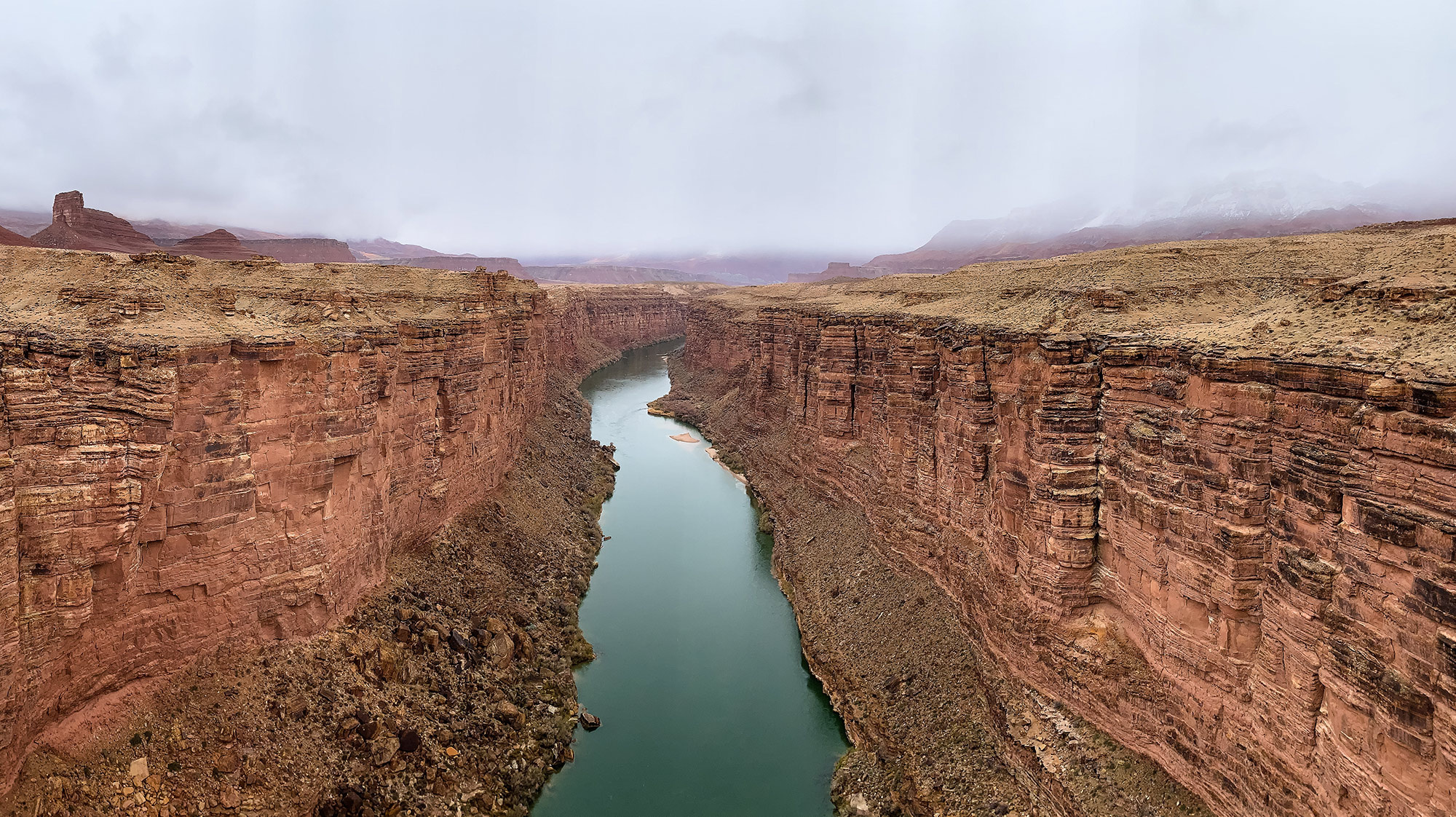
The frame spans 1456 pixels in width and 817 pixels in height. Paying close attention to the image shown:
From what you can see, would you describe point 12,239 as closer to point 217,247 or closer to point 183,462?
point 217,247

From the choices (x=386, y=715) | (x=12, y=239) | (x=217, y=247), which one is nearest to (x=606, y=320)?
(x=217, y=247)

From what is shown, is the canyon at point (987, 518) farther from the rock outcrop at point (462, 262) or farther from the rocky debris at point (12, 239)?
the rock outcrop at point (462, 262)

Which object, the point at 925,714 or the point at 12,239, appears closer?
the point at 925,714

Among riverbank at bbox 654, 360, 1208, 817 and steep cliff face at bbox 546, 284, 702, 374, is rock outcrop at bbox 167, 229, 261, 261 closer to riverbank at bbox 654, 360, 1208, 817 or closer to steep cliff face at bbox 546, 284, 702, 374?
steep cliff face at bbox 546, 284, 702, 374

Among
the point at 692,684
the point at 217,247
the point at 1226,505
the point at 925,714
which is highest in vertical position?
the point at 217,247

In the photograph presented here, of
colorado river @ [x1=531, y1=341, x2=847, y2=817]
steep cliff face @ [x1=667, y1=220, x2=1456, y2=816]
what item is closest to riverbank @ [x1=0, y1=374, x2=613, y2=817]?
colorado river @ [x1=531, y1=341, x2=847, y2=817]

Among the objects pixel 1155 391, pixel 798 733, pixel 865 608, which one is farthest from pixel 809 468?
pixel 1155 391
